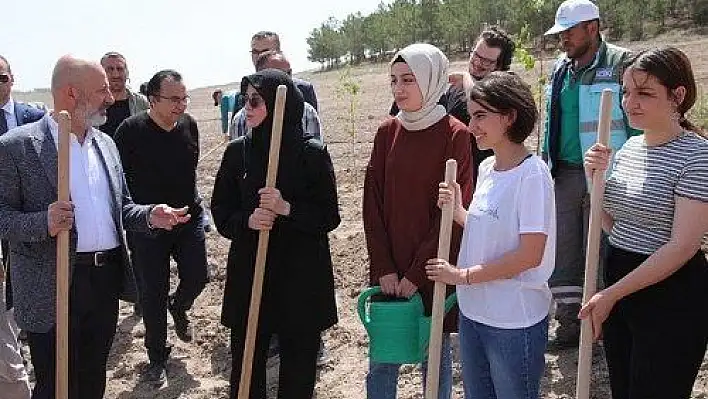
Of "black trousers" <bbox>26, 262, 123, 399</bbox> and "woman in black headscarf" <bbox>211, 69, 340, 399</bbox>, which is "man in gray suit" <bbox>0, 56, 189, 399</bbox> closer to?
"black trousers" <bbox>26, 262, 123, 399</bbox>

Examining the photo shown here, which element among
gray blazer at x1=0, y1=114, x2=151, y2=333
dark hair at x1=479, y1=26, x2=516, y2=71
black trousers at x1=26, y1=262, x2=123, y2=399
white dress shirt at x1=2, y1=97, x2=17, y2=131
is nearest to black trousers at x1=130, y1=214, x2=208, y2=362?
Answer: white dress shirt at x1=2, y1=97, x2=17, y2=131

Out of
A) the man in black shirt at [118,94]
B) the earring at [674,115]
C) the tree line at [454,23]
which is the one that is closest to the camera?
the earring at [674,115]

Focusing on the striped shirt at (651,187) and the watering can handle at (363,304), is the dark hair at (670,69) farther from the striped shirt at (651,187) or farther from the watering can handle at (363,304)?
the watering can handle at (363,304)

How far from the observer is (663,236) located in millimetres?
2854

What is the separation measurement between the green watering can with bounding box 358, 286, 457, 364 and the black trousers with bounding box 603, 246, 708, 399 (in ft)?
3.05

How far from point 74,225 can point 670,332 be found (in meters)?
2.32

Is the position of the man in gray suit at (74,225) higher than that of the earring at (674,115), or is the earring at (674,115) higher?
the earring at (674,115)

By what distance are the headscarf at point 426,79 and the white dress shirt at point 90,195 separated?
4.40ft

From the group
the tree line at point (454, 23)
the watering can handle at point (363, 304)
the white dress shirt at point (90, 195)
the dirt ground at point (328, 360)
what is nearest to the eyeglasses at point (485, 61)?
the dirt ground at point (328, 360)

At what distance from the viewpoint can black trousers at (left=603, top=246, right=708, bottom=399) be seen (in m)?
2.83

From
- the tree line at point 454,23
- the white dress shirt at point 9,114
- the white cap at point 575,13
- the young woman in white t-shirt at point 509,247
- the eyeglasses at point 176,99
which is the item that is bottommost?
the young woman in white t-shirt at point 509,247

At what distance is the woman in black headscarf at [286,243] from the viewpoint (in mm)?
3656

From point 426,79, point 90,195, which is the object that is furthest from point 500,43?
point 90,195

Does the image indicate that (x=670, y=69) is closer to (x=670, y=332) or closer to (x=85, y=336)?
(x=670, y=332)
